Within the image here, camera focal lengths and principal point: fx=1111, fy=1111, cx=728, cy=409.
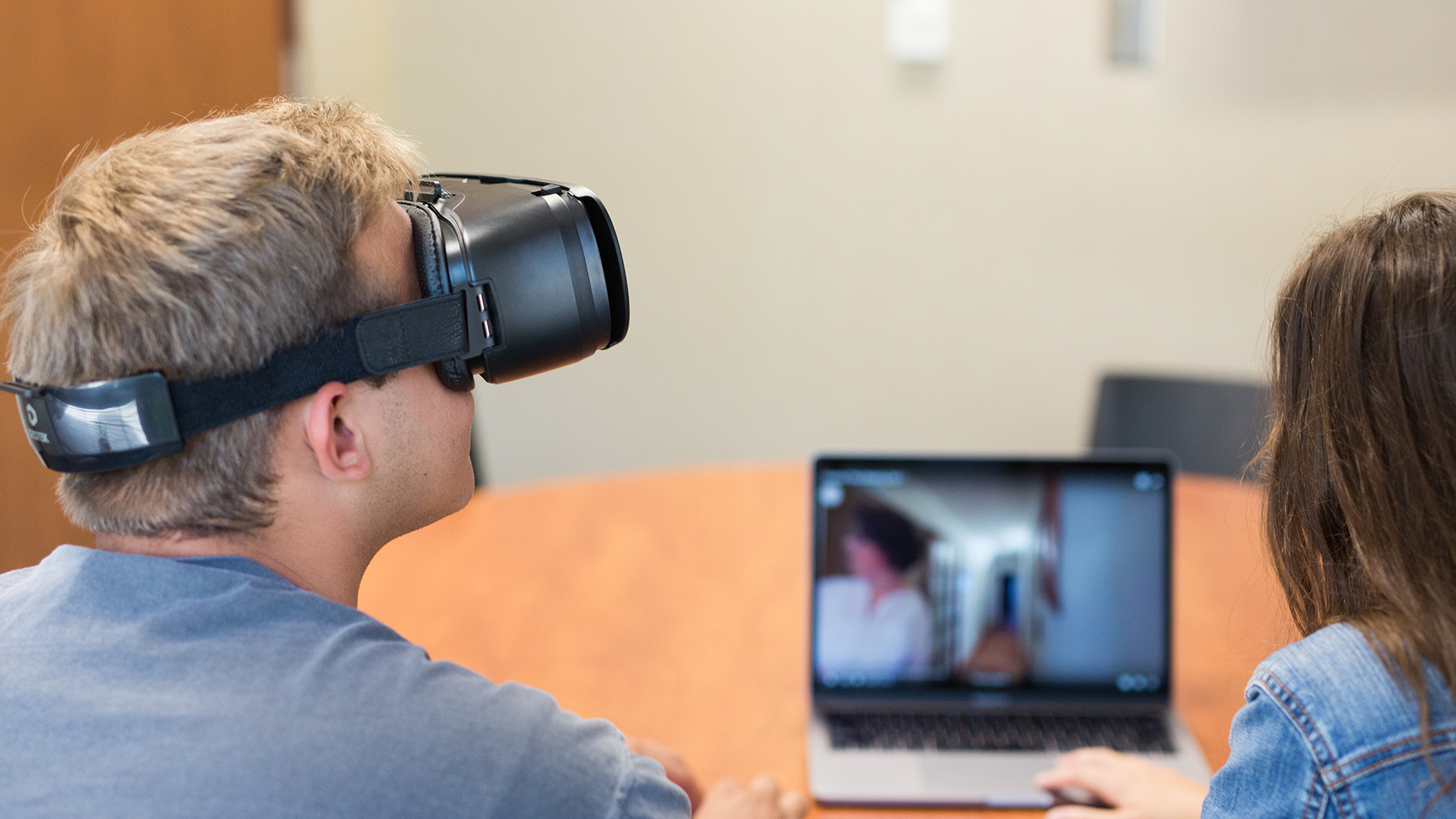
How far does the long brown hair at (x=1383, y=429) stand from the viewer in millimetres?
693

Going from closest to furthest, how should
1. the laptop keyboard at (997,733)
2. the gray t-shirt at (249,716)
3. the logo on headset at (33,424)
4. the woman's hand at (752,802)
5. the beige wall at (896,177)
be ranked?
the gray t-shirt at (249,716) → the logo on headset at (33,424) → the woman's hand at (752,802) → the laptop keyboard at (997,733) → the beige wall at (896,177)

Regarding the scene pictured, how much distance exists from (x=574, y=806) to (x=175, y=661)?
250mm

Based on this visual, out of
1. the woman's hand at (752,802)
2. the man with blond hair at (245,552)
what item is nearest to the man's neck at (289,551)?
the man with blond hair at (245,552)

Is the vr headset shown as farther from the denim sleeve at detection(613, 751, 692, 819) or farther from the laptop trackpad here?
the laptop trackpad

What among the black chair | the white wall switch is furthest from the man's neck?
the white wall switch

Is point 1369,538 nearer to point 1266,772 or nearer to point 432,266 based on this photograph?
point 1266,772

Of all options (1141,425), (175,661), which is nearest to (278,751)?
(175,661)

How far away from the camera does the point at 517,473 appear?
10.9ft

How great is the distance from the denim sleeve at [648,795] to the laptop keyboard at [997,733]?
427 mm

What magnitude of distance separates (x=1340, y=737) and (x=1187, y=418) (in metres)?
1.68

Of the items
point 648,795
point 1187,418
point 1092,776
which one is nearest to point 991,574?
point 1092,776

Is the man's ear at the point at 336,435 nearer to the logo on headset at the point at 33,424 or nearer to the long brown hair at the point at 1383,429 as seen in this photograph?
the logo on headset at the point at 33,424

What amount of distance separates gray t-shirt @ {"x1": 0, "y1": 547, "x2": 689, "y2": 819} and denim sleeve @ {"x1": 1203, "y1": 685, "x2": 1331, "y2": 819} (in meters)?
0.38

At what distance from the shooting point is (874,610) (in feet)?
4.03
